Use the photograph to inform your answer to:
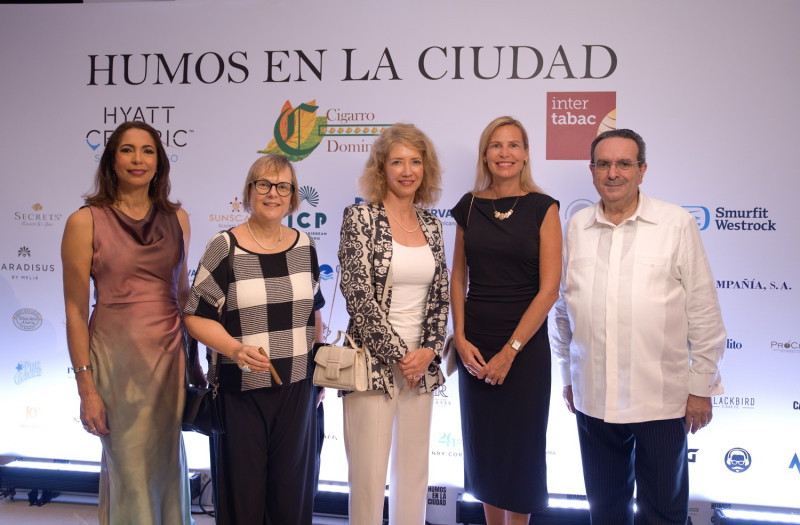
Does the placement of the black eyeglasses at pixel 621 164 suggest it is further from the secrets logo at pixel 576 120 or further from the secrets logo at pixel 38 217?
the secrets logo at pixel 38 217

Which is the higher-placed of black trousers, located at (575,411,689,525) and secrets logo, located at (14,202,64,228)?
secrets logo, located at (14,202,64,228)

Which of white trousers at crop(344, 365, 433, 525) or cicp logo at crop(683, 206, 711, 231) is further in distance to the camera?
cicp logo at crop(683, 206, 711, 231)

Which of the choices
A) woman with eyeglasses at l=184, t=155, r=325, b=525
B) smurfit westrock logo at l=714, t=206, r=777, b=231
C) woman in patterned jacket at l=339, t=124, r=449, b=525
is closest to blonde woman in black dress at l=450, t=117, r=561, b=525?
woman in patterned jacket at l=339, t=124, r=449, b=525

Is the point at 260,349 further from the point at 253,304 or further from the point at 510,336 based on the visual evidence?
the point at 510,336

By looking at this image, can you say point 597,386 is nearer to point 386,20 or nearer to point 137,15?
point 386,20

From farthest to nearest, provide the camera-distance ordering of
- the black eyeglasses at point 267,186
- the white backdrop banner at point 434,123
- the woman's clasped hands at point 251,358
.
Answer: the white backdrop banner at point 434,123 → the black eyeglasses at point 267,186 → the woman's clasped hands at point 251,358

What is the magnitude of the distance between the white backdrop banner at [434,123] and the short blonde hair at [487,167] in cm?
64

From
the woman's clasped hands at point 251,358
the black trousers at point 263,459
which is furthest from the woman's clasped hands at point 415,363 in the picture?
the woman's clasped hands at point 251,358

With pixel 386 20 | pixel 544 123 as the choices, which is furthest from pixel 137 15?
pixel 544 123

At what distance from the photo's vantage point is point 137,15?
324 centimetres

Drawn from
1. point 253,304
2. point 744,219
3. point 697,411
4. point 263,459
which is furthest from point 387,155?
point 744,219

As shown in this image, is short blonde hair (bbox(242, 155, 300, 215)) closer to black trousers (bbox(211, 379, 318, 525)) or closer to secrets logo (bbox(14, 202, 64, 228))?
black trousers (bbox(211, 379, 318, 525))

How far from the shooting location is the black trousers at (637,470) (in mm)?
2084

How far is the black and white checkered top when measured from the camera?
1.92m
